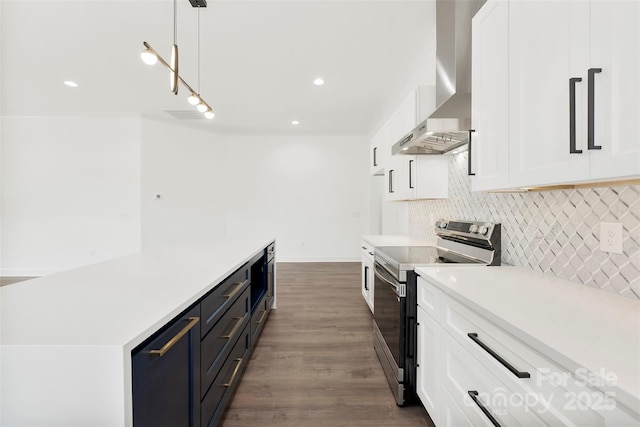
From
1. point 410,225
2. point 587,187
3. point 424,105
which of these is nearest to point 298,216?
point 410,225

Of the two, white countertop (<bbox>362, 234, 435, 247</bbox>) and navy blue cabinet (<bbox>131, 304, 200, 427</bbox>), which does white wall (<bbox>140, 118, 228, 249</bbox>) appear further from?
navy blue cabinet (<bbox>131, 304, 200, 427</bbox>)

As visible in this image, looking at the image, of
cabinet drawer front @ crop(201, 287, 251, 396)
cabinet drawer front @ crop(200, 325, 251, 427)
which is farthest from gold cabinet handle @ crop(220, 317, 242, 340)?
cabinet drawer front @ crop(200, 325, 251, 427)

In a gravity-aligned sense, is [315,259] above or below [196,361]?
below

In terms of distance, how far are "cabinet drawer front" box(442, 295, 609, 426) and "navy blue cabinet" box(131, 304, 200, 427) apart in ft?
3.67

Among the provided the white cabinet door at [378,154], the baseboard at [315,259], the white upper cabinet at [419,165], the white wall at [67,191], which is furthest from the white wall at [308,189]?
the white upper cabinet at [419,165]

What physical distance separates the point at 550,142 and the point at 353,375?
74.3 inches

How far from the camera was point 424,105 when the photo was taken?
2270 millimetres

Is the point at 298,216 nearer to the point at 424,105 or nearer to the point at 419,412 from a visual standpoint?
the point at 424,105

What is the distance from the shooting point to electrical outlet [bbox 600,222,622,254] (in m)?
1.07

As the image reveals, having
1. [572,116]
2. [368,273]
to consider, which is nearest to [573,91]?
[572,116]

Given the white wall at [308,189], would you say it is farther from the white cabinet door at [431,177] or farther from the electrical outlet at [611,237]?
the electrical outlet at [611,237]

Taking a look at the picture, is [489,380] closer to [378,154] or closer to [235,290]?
[235,290]

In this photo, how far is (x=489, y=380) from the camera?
94 centimetres

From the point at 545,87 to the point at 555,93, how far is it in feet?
0.20
